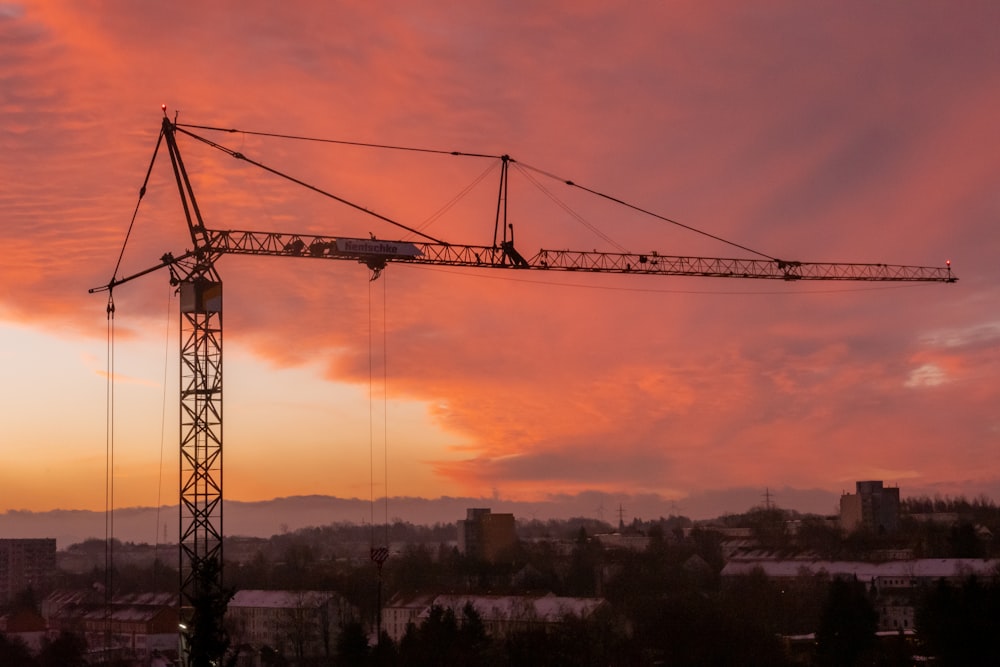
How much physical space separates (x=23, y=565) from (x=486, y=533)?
58.8 meters

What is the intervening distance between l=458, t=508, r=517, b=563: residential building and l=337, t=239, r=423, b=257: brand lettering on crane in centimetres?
9622

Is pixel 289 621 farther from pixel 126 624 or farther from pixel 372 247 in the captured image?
pixel 372 247

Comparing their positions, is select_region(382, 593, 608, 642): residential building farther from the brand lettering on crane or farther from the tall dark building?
the tall dark building

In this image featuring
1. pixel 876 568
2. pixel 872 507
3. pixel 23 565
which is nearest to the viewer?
pixel 876 568

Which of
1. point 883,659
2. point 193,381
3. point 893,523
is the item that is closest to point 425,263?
point 193,381

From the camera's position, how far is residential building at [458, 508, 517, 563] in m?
157

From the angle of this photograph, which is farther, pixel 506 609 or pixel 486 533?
pixel 486 533

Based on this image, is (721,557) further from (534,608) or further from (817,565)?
(534,608)

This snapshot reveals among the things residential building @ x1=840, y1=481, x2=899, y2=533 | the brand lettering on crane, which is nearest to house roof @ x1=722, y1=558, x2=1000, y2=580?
the brand lettering on crane

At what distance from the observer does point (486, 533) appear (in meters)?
168

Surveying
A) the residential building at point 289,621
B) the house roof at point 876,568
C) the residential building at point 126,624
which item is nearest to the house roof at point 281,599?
the residential building at point 289,621

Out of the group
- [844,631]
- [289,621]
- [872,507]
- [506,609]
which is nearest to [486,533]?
Answer: [872,507]

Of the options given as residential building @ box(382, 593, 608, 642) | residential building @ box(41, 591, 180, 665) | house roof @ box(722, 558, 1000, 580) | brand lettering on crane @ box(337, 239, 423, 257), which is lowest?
residential building @ box(41, 591, 180, 665)

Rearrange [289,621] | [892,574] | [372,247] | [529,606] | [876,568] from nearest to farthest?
[372,247] → [529,606] → [289,621] → [892,574] → [876,568]
